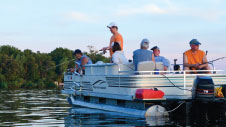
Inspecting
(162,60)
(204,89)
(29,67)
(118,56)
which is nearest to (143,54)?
(118,56)

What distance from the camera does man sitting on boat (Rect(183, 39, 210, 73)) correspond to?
46.1 feet

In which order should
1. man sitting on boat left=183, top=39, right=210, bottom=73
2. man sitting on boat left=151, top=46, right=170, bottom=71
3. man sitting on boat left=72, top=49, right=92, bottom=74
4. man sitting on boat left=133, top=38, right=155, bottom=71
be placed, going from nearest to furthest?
1. man sitting on boat left=133, top=38, right=155, bottom=71
2. man sitting on boat left=183, top=39, right=210, bottom=73
3. man sitting on boat left=151, top=46, right=170, bottom=71
4. man sitting on boat left=72, top=49, right=92, bottom=74

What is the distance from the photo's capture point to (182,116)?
13117 millimetres

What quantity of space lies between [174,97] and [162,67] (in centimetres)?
102

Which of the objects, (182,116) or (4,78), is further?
(4,78)

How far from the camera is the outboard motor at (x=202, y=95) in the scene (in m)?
12.2

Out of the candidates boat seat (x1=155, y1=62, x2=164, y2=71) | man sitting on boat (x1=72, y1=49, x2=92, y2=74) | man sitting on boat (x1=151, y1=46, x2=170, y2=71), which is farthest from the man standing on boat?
boat seat (x1=155, y1=62, x2=164, y2=71)

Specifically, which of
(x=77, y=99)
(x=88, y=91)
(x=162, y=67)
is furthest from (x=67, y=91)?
(x=162, y=67)

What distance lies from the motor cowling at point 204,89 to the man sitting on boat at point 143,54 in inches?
69.3

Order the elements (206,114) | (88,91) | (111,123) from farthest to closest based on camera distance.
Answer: (88,91) < (206,114) < (111,123)

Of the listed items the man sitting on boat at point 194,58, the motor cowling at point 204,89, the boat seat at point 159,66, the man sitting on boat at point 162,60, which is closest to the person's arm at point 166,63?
the man sitting on boat at point 162,60

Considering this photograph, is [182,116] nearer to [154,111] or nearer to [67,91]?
[154,111]

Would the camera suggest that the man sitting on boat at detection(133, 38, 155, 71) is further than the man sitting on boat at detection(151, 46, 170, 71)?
No

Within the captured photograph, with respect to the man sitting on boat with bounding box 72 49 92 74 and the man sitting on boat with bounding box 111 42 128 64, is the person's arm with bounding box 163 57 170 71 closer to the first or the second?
the man sitting on boat with bounding box 111 42 128 64
